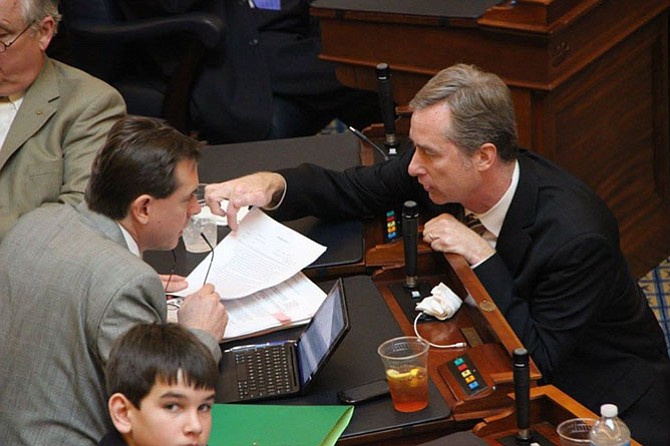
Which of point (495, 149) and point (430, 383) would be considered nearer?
point (430, 383)

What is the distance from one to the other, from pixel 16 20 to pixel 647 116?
198 centimetres

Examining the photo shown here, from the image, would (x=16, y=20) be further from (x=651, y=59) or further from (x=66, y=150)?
Result: (x=651, y=59)

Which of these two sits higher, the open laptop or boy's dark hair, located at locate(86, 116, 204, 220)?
boy's dark hair, located at locate(86, 116, 204, 220)

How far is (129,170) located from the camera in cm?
212

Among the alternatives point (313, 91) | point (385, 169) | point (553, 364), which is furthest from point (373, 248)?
point (313, 91)

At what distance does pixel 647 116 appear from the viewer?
12.0 feet

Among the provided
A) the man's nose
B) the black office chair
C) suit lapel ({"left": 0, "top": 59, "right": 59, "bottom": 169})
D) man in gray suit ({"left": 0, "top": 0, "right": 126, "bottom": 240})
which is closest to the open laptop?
the man's nose

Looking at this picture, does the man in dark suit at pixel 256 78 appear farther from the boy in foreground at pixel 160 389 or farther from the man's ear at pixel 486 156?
the boy in foreground at pixel 160 389

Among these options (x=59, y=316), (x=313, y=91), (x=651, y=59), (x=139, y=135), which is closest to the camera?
(x=59, y=316)

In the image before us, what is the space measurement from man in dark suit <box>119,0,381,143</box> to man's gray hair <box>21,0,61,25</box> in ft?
2.71

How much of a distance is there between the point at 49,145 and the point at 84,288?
100 cm

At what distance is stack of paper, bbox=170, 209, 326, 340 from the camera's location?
2.33m

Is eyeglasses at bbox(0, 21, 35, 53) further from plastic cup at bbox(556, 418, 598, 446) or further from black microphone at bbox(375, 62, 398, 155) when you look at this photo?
plastic cup at bbox(556, 418, 598, 446)

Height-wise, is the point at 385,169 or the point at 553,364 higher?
the point at 385,169
